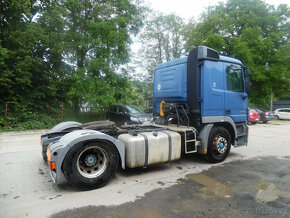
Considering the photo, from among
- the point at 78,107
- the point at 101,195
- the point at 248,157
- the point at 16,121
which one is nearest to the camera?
the point at 101,195

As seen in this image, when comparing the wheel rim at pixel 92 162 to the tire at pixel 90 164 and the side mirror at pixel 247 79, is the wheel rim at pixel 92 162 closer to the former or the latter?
the tire at pixel 90 164

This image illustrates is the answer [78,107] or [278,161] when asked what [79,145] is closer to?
[278,161]

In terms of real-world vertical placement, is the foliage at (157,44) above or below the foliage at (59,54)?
above

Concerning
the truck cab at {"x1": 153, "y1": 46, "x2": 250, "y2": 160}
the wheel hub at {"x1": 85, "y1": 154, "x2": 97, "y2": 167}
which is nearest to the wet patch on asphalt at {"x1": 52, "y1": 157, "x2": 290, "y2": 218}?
the wheel hub at {"x1": 85, "y1": 154, "x2": 97, "y2": 167}

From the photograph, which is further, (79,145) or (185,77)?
(185,77)

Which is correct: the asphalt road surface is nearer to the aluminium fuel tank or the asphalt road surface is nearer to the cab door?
the aluminium fuel tank

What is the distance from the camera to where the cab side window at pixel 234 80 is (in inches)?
211

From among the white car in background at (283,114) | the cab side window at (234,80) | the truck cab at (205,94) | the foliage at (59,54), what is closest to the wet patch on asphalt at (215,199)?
the truck cab at (205,94)

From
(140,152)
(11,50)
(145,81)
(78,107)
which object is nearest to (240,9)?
(145,81)

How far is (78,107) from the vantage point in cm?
1420

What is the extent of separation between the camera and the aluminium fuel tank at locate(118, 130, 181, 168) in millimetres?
3914

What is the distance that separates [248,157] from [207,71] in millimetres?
3088

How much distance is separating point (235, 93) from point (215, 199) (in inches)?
133

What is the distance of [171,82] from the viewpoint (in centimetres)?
557
